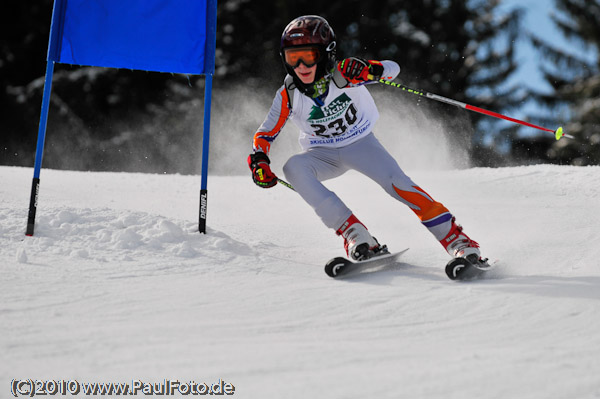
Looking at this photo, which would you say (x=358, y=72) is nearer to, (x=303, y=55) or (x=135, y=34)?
(x=303, y=55)

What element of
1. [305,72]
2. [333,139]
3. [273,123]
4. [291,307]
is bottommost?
[291,307]

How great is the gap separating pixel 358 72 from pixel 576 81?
2010 centimetres

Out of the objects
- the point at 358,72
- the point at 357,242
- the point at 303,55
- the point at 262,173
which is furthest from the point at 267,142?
the point at 357,242

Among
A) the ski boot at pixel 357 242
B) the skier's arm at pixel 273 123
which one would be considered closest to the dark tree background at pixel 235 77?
the skier's arm at pixel 273 123

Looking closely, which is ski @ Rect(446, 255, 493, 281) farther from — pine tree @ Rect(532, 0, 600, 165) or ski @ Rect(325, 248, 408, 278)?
pine tree @ Rect(532, 0, 600, 165)

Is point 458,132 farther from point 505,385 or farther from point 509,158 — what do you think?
point 505,385

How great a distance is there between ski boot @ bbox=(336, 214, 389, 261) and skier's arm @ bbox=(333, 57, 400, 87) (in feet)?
2.56

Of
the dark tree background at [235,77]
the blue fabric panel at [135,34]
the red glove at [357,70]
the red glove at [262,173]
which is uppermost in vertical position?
the dark tree background at [235,77]

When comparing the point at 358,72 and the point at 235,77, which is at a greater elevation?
the point at 235,77

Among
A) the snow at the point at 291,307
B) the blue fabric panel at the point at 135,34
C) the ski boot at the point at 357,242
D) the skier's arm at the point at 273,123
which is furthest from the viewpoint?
the blue fabric panel at the point at 135,34

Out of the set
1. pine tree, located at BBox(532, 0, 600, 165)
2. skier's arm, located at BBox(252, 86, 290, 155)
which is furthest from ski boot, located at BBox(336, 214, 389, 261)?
pine tree, located at BBox(532, 0, 600, 165)

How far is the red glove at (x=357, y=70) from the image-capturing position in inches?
136

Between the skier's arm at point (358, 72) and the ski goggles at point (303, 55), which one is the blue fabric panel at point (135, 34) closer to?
the ski goggles at point (303, 55)

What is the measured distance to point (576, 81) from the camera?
21078mm
